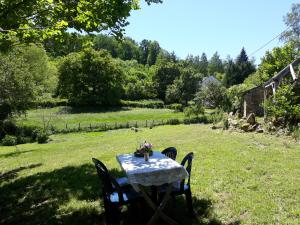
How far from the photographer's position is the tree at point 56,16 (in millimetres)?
6531

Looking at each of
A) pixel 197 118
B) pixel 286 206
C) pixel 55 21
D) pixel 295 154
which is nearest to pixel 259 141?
pixel 295 154

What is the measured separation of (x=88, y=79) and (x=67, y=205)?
46821 millimetres

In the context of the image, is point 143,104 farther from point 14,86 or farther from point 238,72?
point 14,86

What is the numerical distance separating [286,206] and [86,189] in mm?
4559

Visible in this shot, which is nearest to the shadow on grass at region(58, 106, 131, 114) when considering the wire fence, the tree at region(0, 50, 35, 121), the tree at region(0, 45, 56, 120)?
the wire fence

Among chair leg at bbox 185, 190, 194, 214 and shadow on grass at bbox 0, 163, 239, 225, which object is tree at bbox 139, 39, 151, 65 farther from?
chair leg at bbox 185, 190, 194, 214

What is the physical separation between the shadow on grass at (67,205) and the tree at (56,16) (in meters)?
3.90

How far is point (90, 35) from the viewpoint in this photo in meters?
7.94

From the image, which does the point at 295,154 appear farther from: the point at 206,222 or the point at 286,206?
the point at 206,222

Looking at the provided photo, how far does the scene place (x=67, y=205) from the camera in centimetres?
611

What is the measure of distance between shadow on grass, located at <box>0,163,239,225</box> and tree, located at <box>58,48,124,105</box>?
140 feet

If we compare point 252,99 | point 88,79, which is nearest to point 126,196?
point 252,99

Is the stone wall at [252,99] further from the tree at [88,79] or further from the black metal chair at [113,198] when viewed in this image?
the tree at [88,79]

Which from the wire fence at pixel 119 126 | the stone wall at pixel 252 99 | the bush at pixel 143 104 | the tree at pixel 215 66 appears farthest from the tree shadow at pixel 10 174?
the tree at pixel 215 66
